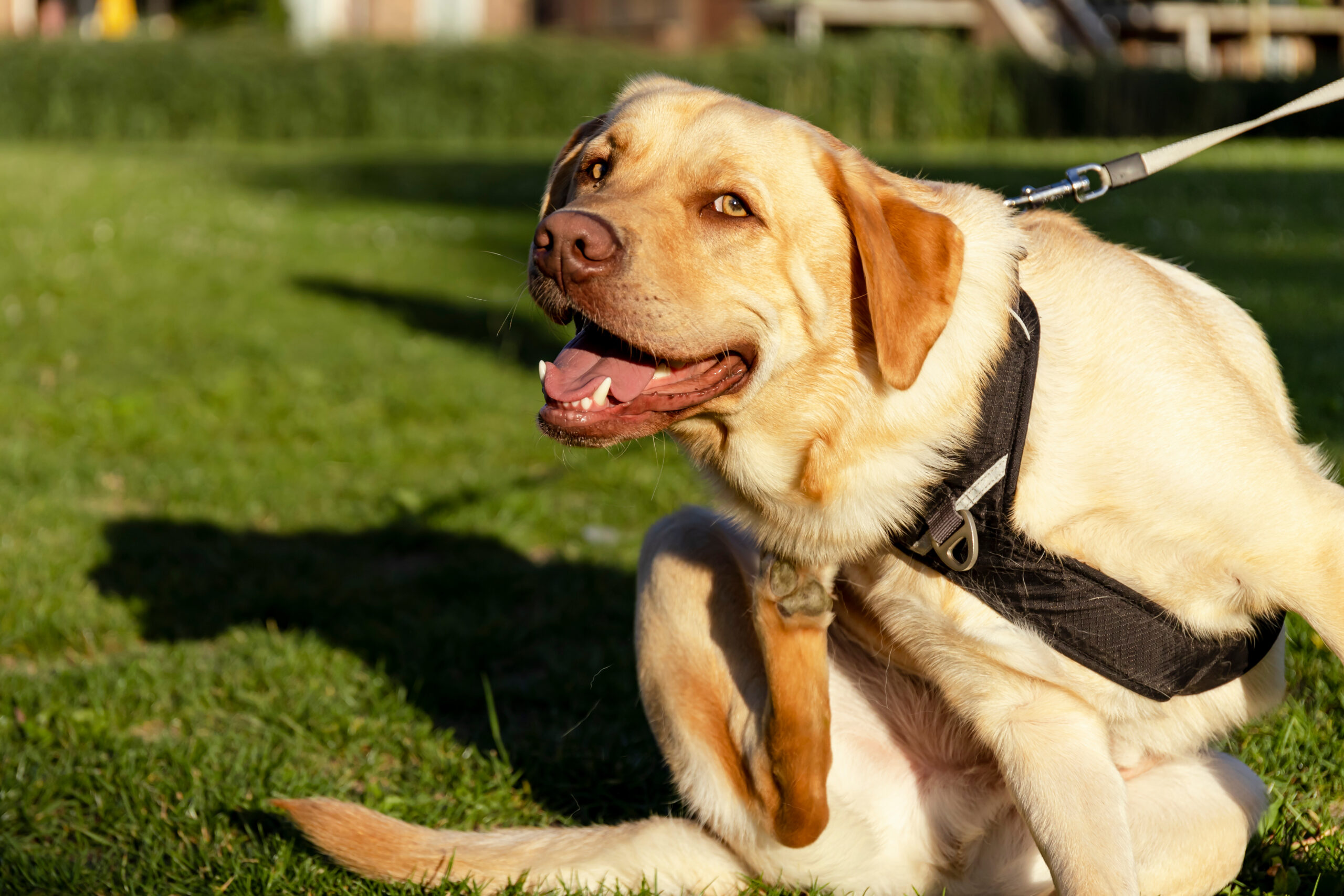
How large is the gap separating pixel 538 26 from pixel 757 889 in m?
33.0

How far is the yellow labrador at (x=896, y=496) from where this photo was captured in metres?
2.32

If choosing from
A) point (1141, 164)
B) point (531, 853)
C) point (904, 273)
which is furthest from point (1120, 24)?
point (531, 853)

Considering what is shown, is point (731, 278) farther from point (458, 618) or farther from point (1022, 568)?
point (458, 618)

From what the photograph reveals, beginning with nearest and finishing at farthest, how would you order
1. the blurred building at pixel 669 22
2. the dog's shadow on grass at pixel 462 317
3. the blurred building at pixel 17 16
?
the dog's shadow on grass at pixel 462 317 → the blurred building at pixel 669 22 → the blurred building at pixel 17 16

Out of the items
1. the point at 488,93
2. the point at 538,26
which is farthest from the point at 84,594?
the point at 538,26

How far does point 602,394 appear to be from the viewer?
2.41 m

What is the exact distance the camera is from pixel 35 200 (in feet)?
45.3

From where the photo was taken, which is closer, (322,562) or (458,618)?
(458,618)

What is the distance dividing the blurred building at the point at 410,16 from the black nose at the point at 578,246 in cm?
3172

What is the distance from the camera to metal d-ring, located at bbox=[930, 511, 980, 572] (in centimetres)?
235

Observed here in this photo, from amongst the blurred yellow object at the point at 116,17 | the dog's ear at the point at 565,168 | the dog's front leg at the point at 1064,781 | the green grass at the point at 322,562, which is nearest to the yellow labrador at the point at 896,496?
the dog's front leg at the point at 1064,781

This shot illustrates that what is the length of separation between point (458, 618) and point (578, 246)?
96.8 inches

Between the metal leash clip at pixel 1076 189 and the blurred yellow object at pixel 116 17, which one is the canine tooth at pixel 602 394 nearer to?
the metal leash clip at pixel 1076 189

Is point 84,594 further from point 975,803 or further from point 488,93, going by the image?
point 488,93
